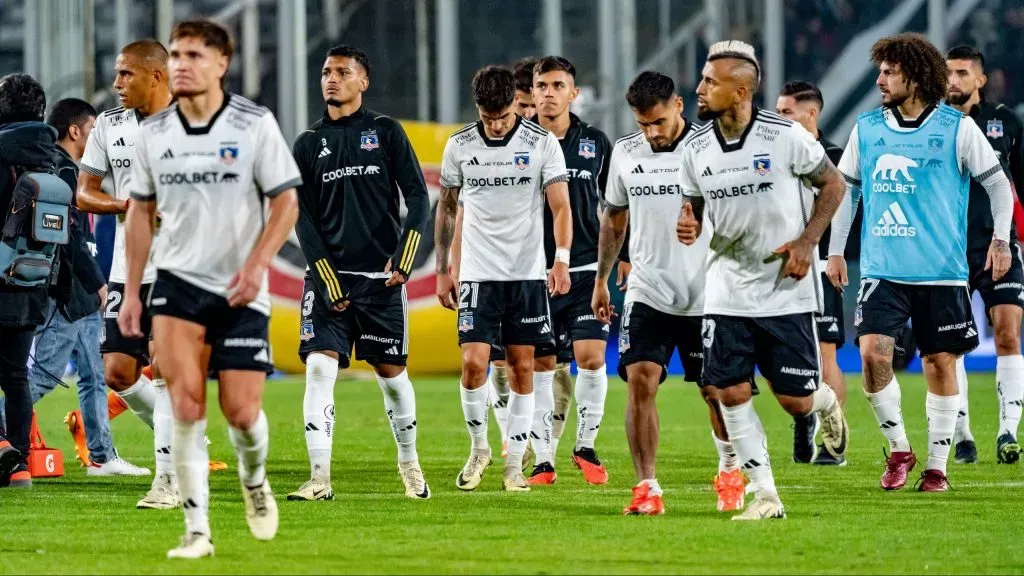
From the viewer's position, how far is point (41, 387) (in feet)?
36.8

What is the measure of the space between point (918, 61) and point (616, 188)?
1.76 meters

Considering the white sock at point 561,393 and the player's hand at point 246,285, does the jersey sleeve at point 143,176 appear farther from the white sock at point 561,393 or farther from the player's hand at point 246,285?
the white sock at point 561,393

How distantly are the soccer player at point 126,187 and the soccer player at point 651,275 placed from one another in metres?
2.32

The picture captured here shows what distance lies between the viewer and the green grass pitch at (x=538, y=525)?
672 cm

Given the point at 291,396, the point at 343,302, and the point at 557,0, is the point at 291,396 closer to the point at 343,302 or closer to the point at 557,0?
the point at 557,0

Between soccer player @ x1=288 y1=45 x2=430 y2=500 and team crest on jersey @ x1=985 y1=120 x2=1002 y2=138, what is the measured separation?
13.7ft

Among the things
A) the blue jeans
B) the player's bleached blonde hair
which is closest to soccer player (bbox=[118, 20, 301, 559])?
the player's bleached blonde hair

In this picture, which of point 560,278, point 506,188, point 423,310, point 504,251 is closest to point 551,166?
point 506,188

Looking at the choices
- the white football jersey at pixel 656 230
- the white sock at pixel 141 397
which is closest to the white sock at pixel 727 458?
the white football jersey at pixel 656 230

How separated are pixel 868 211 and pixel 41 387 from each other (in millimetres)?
5352

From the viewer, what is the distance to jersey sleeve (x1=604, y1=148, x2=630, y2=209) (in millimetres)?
9086

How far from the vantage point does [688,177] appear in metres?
8.16

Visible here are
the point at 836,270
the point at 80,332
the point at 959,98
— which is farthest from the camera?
the point at 80,332

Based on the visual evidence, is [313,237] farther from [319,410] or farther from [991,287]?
[991,287]
